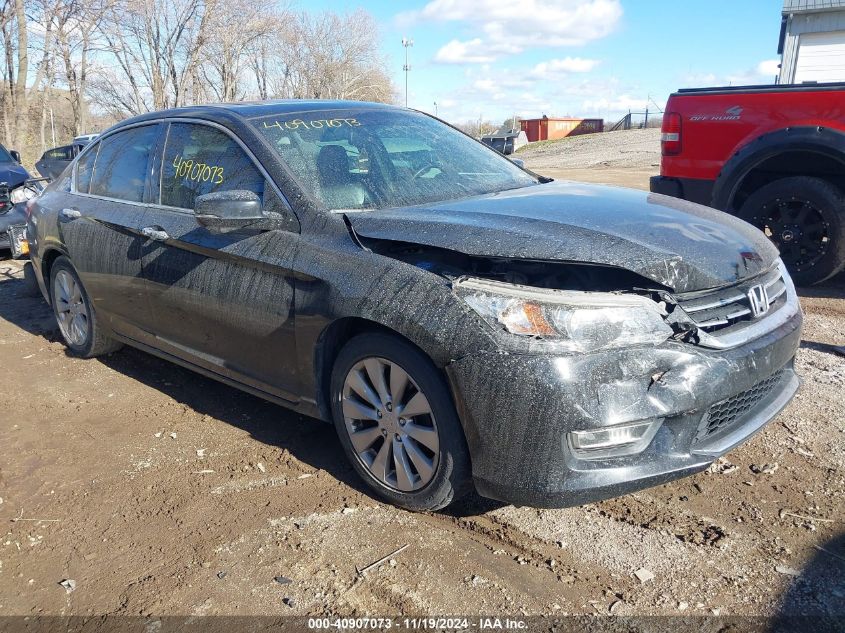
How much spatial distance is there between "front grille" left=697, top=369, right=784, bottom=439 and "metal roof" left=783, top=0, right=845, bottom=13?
74.0 ft

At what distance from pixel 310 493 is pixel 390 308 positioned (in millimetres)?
1040

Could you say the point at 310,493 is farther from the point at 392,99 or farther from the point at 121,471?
the point at 392,99

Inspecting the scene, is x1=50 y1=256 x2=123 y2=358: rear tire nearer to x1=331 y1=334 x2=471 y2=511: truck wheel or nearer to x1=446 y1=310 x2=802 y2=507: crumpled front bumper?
x1=331 y1=334 x2=471 y2=511: truck wheel

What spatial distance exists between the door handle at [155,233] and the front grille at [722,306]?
2752mm

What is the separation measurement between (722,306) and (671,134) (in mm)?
4214

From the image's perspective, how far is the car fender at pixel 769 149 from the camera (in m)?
5.72

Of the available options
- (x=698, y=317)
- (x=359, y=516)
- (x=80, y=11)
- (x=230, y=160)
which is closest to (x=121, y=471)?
(x=359, y=516)

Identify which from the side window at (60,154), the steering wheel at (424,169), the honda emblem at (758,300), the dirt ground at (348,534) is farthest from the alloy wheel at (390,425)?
the side window at (60,154)

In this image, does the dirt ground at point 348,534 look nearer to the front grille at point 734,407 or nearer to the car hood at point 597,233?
the front grille at point 734,407

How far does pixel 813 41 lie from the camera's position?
2198 cm

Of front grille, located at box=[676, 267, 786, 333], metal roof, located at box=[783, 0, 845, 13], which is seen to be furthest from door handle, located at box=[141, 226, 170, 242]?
metal roof, located at box=[783, 0, 845, 13]

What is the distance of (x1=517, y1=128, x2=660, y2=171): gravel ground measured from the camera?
950 inches

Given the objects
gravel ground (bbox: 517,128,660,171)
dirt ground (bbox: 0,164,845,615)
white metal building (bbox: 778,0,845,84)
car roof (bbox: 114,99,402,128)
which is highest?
white metal building (bbox: 778,0,845,84)

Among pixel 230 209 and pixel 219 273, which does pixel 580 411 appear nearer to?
pixel 230 209
